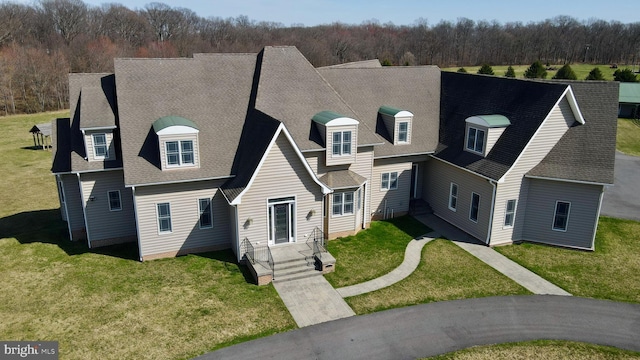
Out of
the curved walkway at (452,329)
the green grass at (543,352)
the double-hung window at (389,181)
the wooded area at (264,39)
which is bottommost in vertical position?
the green grass at (543,352)

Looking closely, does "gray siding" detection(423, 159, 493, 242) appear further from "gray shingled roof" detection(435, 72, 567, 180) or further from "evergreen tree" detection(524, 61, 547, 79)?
"evergreen tree" detection(524, 61, 547, 79)

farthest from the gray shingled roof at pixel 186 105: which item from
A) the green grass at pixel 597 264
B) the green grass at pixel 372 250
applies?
the green grass at pixel 597 264

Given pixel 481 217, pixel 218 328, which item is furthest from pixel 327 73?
pixel 218 328

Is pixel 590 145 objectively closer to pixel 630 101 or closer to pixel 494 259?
pixel 494 259

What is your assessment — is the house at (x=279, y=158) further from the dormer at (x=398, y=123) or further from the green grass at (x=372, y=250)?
the green grass at (x=372, y=250)

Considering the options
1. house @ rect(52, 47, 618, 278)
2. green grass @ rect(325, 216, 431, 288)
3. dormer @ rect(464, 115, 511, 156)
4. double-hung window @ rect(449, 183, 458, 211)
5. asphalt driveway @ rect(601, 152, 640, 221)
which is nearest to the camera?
green grass @ rect(325, 216, 431, 288)

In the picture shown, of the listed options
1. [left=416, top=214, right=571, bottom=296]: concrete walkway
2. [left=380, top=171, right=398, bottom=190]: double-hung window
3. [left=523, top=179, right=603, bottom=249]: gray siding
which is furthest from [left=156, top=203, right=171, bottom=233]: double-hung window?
[left=523, top=179, right=603, bottom=249]: gray siding

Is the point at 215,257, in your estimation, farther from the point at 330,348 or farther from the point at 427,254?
the point at 427,254
